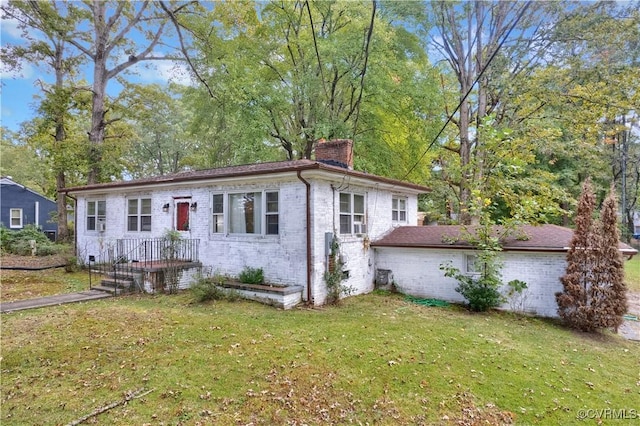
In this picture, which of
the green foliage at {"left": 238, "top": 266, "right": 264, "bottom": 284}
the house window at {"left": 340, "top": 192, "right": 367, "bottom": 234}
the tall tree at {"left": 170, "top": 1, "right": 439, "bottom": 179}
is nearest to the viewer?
the green foliage at {"left": 238, "top": 266, "right": 264, "bottom": 284}

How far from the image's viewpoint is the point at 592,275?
7559 millimetres

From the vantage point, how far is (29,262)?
1430cm

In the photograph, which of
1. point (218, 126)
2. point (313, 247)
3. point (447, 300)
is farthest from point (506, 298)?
point (218, 126)

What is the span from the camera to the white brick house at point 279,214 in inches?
345

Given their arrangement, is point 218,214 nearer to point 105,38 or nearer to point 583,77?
point 105,38

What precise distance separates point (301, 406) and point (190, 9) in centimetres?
1812

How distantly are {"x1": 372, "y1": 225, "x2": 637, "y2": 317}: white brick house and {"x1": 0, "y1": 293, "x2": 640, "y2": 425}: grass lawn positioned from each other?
4.02ft

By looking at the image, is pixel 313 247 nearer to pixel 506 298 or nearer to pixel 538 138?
pixel 506 298

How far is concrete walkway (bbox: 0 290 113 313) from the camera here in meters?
7.73

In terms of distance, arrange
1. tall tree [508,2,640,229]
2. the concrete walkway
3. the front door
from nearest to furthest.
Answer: the concrete walkway, the front door, tall tree [508,2,640,229]

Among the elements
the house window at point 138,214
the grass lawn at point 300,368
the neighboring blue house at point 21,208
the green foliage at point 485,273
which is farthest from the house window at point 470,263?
the neighboring blue house at point 21,208

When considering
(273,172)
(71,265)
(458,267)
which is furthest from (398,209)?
(71,265)

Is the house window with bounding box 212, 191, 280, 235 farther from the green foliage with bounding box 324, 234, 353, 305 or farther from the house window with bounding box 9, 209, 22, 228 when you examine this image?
the house window with bounding box 9, 209, 22, 228

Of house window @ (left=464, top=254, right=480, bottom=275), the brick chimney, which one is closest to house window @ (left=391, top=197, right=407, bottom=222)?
the brick chimney
